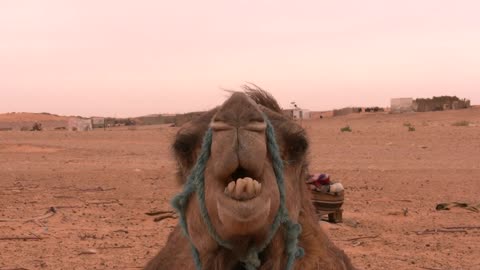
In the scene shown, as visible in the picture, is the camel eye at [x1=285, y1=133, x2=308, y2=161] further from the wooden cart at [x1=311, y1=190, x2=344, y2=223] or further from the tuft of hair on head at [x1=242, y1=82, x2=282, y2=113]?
the wooden cart at [x1=311, y1=190, x2=344, y2=223]

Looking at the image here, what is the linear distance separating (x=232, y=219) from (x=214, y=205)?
19 cm

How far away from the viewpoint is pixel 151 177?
15148 mm

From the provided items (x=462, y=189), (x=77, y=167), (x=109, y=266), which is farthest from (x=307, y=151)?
(x=77, y=167)

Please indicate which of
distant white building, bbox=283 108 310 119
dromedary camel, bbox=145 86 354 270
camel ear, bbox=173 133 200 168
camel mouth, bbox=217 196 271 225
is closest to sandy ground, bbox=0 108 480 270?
distant white building, bbox=283 108 310 119

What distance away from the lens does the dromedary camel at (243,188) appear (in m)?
2.32

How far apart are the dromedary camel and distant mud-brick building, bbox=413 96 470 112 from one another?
2168 inches

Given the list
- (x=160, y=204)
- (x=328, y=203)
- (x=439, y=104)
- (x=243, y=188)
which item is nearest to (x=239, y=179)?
(x=243, y=188)

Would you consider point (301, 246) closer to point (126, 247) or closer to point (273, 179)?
point (273, 179)

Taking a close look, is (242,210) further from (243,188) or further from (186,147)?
(186,147)

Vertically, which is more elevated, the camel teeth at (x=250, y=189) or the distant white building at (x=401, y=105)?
the distant white building at (x=401, y=105)

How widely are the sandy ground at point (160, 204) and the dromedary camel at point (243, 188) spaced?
87 centimetres

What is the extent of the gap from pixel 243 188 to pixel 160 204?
8.94 metres

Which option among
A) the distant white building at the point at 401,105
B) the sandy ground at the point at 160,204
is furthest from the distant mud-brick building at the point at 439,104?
the sandy ground at the point at 160,204

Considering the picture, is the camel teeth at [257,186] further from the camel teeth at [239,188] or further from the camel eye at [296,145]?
the camel eye at [296,145]
